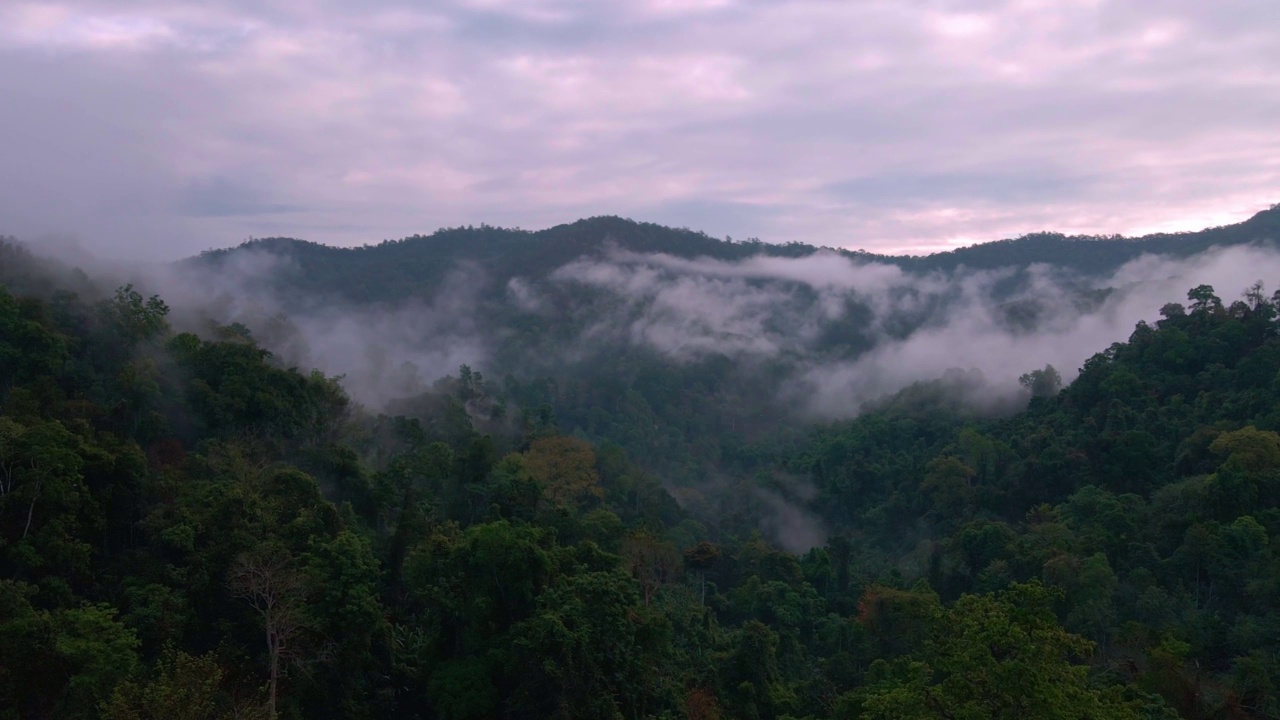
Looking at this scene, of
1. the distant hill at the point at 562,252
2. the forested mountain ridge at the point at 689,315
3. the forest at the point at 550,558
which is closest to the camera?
A: the forest at the point at 550,558

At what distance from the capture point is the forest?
15.3m

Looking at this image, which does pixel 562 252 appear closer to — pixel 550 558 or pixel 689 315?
pixel 689 315

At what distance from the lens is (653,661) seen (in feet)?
66.1

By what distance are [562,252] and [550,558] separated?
328ft

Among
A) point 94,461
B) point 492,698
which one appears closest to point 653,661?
point 492,698

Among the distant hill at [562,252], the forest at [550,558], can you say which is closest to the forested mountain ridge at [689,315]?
the distant hill at [562,252]

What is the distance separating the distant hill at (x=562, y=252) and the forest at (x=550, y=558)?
200 ft

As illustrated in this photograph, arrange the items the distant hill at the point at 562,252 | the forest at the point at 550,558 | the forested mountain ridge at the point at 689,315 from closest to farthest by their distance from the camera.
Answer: the forest at the point at 550,558
the forested mountain ridge at the point at 689,315
the distant hill at the point at 562,252

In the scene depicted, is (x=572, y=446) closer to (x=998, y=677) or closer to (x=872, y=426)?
(x=872, y=426)

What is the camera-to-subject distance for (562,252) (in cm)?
11794

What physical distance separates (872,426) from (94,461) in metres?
47.7

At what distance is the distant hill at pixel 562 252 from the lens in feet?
338

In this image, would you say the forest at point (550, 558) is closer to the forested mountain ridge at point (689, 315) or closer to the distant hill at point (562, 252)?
the forested mountain ridge at point (689, 315)

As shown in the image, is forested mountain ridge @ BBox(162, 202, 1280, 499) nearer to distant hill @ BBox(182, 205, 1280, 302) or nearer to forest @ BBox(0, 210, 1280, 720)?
distant hill @ BBox(182, 205, 1280, 302)
